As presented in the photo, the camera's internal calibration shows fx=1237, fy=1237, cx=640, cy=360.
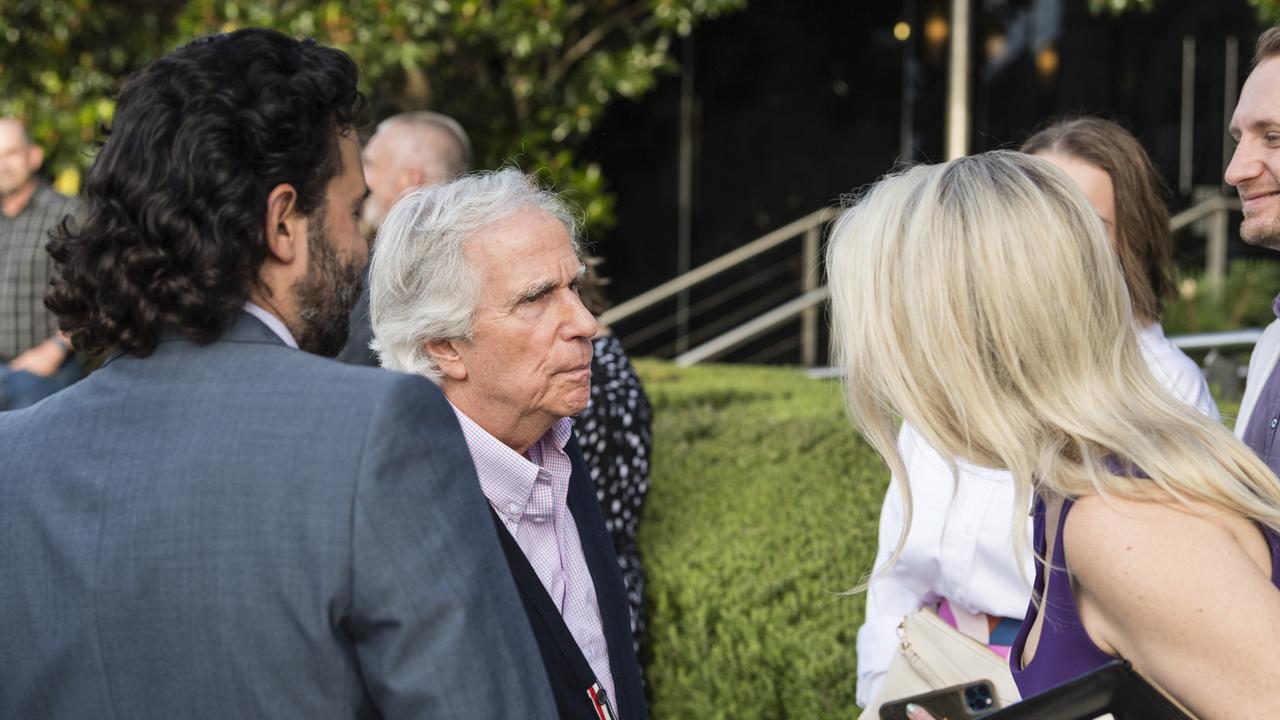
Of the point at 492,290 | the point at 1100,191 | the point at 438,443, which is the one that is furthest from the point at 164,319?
the point at 1100,191

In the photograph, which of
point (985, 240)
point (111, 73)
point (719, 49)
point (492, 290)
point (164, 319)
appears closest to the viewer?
point (164, 319)

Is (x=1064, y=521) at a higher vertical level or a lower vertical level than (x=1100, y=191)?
lower

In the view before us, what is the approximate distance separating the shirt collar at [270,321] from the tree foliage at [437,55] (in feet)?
21.2

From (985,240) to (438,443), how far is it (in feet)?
2.68

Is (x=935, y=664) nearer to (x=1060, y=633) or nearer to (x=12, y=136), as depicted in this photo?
(x=1060, y=633)

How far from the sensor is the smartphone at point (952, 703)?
Result: 2.07 meters

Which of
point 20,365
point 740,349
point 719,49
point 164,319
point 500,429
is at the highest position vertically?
point 719,49

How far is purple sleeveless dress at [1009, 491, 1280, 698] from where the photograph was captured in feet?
5.30

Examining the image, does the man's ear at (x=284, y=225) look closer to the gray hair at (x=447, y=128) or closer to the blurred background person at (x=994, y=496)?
the blurred background person at (x=994, y=496)

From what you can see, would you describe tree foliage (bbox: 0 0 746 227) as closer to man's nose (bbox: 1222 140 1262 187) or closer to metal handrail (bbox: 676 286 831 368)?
metal handrail (bbox: 676 286 831 368)

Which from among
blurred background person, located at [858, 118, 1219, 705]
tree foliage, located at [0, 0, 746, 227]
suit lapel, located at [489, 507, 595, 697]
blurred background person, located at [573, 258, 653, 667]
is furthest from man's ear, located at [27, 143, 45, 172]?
suit lapel, located at [489, 507, 595, 697]

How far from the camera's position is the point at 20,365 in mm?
6273

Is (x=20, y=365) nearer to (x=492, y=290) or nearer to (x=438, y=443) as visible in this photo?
(x=492, y=290)

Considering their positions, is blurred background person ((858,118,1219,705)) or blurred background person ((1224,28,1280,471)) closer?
blurred background person ((1224,28,1280,471))
